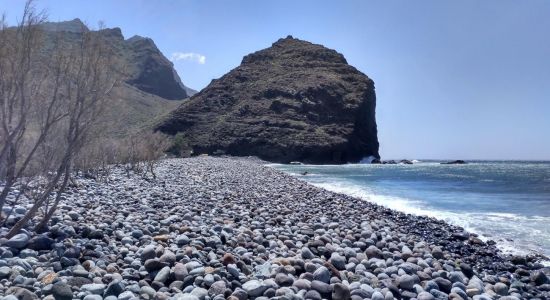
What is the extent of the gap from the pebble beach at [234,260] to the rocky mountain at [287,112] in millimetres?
70440

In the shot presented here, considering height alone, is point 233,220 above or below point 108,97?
below

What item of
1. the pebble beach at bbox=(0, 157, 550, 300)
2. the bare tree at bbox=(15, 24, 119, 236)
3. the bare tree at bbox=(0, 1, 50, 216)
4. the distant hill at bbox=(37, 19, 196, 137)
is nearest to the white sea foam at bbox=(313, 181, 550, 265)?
the pebble beach at bbox=(0, 157, 550, 300)

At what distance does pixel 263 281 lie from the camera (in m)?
5.00

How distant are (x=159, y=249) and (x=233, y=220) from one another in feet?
11.3

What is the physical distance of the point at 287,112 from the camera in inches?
3499

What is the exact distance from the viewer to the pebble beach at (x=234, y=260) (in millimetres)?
4637

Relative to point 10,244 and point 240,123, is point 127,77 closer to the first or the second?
point 10,244

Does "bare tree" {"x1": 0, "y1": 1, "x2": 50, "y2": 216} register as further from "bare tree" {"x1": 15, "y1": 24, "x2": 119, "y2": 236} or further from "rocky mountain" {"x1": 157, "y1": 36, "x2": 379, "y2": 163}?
"rocky mountain" {"x1": 157, "y1": 36, "x2": 379, "y2": 163}

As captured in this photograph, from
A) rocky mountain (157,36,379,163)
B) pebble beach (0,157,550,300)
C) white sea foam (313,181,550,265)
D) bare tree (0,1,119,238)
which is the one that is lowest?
white sea foam (313,181,550,265)

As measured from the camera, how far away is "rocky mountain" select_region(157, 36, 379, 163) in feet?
266

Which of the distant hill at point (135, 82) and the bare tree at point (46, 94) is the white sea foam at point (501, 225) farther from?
the bare tree at point (46, 94)

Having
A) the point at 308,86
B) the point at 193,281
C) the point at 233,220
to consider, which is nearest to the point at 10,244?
the point at 193,281

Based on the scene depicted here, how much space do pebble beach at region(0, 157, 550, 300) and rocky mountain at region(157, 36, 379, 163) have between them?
70440mm

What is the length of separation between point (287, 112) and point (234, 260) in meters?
83.8
